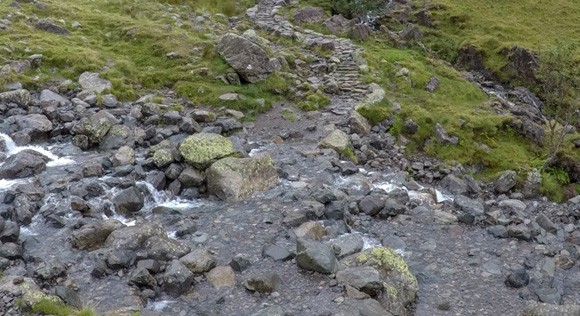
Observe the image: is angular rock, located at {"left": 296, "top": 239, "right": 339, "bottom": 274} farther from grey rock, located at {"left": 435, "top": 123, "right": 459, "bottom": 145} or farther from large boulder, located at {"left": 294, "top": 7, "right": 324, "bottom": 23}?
large boulder, located at {"left": 294, "top": 7, "right": 324, "bottom": 23}

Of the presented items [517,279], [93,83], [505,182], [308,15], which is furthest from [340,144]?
[308,15]

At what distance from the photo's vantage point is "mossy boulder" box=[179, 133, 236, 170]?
24047 mm

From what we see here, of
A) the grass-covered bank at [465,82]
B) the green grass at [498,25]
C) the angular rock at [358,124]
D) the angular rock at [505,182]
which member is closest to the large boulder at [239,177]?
the angular rock at [358,124]

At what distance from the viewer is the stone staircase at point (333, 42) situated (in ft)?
123

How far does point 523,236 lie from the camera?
22.2 metres

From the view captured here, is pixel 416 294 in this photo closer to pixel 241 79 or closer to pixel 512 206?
pixel 512 206

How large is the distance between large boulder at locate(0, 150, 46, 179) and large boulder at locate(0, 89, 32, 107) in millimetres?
6340

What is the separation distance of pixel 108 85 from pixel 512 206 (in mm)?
24085

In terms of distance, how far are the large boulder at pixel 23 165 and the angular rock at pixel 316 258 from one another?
1289 cm

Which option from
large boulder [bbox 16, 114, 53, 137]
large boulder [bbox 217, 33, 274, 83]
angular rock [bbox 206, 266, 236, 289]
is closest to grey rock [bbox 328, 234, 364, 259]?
angular rock [bbox 206, 266, 236, 289]

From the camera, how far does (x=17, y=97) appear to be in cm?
2925

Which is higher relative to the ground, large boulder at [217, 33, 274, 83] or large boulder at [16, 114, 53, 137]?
large boulder at [217, 33, 274, 83]

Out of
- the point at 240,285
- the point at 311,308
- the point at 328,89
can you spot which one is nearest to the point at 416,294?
the point at 311,308

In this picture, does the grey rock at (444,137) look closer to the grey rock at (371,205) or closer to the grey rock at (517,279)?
the grey rock at (371,205)
